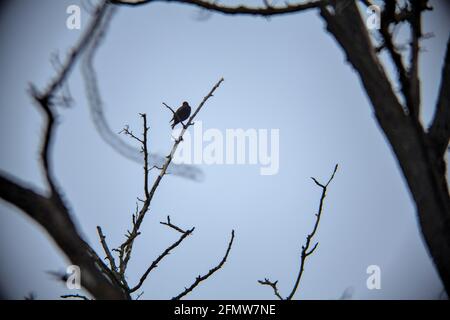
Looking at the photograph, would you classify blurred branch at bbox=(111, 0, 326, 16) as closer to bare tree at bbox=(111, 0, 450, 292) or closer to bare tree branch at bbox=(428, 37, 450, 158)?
bare tree at bbox=(111, 0, 450, 292)

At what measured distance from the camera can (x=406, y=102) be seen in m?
1.15

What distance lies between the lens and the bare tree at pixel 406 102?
3.64 ft

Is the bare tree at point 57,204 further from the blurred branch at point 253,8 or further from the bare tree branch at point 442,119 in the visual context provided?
the bare tree branch at point 442,119

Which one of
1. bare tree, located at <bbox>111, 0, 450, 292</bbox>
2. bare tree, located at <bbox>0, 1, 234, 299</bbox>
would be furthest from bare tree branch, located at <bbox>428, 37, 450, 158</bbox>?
bare tree, located at <bbox>0, 1, 234, 299</bbox>

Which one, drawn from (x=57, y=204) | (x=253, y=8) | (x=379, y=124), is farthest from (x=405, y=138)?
(x=57, y=204)

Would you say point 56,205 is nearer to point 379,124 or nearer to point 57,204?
point 57,204

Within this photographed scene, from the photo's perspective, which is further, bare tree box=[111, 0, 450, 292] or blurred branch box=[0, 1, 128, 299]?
bare tree box=[111, 0, 450, 292]

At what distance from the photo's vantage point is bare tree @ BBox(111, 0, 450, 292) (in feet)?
3.64

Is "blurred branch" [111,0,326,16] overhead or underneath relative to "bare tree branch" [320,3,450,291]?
overhead

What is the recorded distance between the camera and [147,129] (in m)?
2.46

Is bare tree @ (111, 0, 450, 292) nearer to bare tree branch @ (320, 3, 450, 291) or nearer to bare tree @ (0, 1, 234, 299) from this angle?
bare tree branch @ (320, 3, 450, 291)

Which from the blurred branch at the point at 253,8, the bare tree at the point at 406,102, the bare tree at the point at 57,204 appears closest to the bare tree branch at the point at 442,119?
the bare tree at the point at 406,102

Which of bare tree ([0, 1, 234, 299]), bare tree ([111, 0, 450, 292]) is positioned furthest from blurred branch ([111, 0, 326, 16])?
bare tree ([0, 1, 234, 299])
